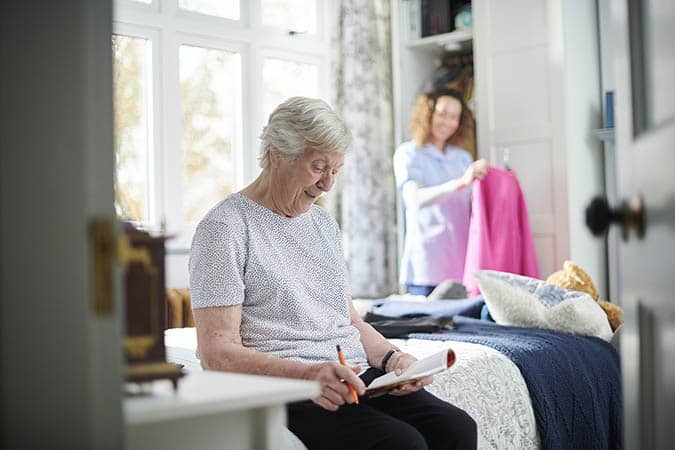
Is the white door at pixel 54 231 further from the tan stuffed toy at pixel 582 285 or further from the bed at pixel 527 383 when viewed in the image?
the tan stuffed toy at pixel 582 285

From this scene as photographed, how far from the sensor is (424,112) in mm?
4324

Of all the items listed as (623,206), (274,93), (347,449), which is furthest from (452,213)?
(623,206)

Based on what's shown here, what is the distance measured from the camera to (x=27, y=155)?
0.74 meters

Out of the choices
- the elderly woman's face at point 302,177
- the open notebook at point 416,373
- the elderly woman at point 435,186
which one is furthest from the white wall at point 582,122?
the open notebook at point 416,373

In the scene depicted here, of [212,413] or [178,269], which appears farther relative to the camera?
[178,269]

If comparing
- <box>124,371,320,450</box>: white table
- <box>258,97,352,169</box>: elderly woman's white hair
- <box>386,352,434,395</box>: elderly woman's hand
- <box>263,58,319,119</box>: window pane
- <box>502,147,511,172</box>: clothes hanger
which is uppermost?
<box>263,58,319,119</box>: window pane

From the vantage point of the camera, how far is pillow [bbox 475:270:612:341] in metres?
2.82

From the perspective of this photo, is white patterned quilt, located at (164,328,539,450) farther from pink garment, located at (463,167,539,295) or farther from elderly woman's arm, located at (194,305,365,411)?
pink garment, located at (463,167,539,295)

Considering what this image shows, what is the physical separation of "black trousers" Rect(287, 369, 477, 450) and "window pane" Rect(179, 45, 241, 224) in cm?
254

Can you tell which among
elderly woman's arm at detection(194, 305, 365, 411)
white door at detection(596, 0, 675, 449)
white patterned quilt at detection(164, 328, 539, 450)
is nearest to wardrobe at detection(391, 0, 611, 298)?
white patterned quilt at detection(164, 328, 539, 450)

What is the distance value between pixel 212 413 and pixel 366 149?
3.85 metres

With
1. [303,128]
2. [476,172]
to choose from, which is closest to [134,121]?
[476,172]

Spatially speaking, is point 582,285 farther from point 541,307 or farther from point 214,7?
point 214,7

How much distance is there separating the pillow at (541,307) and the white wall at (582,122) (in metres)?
1.14
